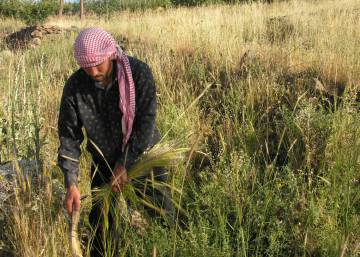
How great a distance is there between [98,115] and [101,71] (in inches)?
11.5

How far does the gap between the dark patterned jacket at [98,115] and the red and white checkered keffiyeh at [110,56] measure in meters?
0.05

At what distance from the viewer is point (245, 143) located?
296 cm

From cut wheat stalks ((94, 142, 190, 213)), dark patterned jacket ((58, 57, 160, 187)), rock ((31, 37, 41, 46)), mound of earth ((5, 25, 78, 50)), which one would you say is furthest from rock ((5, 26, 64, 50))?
cut wheat stalks ((94, 142, 190, 213))

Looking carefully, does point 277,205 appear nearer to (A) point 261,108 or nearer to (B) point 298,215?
(B) point 298,215

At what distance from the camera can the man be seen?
1929 millimetres

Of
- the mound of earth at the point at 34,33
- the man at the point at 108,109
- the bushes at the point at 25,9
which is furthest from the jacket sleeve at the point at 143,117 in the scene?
the bushes at the point at 25,9

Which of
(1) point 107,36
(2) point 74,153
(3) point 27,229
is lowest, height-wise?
(3) point 27,229

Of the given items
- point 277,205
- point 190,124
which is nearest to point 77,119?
point 277,205

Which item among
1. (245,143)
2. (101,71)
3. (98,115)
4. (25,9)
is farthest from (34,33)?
(25,9)

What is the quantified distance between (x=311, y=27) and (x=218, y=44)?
1440 mm

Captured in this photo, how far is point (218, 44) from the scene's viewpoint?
518 cm

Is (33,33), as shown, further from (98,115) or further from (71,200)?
Result: (71,200)

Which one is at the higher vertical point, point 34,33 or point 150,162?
point 34,33

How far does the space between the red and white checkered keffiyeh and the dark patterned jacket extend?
0.15ft
